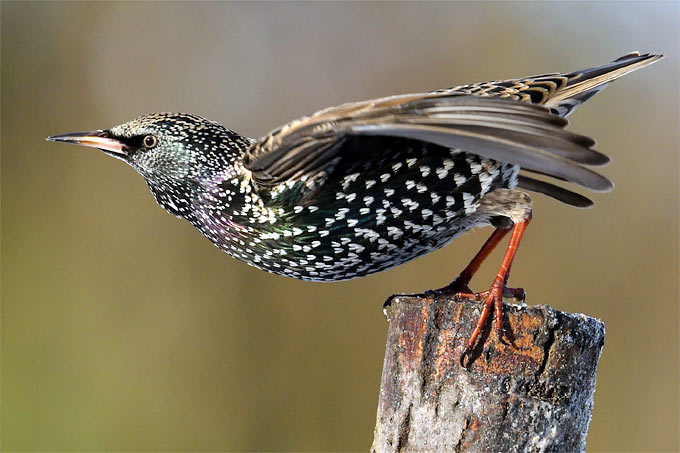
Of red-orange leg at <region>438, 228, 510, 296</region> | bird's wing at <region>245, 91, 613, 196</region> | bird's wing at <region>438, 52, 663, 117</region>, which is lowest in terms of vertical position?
red-orange leg at <region>438, 228, 510, 296</region>

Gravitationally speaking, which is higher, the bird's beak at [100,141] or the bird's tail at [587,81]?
the bird's tail at [587,81]

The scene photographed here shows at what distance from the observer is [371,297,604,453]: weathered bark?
2307 millimetres

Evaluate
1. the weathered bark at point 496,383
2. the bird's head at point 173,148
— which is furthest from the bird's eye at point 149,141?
the weathered bark at point 496,383

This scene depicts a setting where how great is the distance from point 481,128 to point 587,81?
1141mm

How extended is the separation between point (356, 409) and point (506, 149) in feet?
12.6

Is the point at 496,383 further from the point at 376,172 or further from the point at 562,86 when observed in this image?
the point at 562,86

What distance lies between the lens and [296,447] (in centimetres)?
586

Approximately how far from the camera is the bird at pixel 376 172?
225 centimetres

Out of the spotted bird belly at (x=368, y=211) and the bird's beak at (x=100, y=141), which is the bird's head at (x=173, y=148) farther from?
the spotted bird belly at (x=368, y=211)

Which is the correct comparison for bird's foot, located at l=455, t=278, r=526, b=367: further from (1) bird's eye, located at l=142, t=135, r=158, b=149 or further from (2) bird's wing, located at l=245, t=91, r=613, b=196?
(1) bird's eye, located at l=142, t=135, r=158, b=149

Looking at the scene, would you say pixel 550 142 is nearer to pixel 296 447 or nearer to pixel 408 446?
pixel 408 446

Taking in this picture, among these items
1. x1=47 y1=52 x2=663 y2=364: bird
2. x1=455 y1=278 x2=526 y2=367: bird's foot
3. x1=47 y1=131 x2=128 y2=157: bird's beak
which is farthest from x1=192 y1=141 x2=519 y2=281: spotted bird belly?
x1=47 y1=131 x2=128 y2=157: bird's beak

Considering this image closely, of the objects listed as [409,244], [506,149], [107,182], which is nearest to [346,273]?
[409,244]

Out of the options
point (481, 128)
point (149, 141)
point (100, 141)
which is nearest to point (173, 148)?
point (149, 141)
